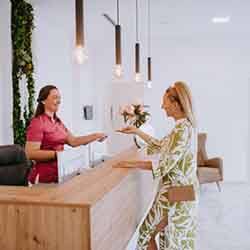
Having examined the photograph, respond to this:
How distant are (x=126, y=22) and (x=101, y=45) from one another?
6.46ft

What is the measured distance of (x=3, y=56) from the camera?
466 cm

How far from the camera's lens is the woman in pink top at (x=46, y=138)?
9.95 ft

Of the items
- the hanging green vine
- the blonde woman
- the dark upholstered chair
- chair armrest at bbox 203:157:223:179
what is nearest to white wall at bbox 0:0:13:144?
Answer: the hanging green vine

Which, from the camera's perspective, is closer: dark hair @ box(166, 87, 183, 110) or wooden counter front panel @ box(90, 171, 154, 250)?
wooden counter front panel @ box(90, 171, 154, 250)

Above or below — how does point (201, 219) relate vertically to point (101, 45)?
below

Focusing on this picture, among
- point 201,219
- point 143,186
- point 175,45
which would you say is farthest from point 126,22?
point 143,186

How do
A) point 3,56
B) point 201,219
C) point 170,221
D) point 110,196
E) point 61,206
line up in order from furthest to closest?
point 201,219 → point 3,56 → point 170,221 → point 110,196 → point 61,206

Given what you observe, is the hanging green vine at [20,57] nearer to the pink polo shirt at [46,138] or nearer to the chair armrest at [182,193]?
the pink polo shirt at [46,138]

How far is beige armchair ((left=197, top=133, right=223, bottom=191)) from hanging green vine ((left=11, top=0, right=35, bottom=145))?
11.4 feet

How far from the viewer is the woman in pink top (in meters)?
3.03

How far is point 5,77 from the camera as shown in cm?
470

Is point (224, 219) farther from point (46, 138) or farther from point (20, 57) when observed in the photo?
point (20, 57)

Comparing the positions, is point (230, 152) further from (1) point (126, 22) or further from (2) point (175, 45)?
(1) point (126, 22)

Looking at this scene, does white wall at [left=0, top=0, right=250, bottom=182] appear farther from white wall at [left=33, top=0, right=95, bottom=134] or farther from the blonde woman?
the blonde woman
